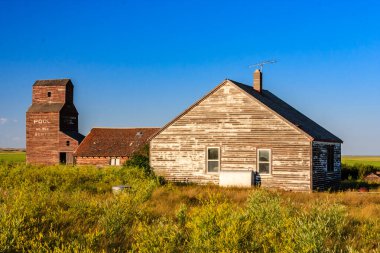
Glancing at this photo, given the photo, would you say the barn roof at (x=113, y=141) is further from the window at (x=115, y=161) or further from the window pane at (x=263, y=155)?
the window pane at (x=263, y=155)

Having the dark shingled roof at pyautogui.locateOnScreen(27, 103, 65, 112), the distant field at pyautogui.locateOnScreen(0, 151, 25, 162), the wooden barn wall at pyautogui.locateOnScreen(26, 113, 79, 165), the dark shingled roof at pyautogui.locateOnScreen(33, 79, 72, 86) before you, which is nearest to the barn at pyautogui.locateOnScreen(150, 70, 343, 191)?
the distant field at pyautogui.locateOnScreen(0, 151, 25, 162)

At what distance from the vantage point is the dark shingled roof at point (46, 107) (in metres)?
60.2

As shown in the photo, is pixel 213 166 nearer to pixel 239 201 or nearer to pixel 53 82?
pixel 239 201

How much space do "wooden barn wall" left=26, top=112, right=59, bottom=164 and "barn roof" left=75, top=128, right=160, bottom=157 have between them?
7.28m

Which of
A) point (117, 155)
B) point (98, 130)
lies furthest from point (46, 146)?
point (117, 155)

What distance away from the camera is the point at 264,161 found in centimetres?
2706

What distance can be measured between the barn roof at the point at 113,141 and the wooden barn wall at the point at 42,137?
7279 millimetres

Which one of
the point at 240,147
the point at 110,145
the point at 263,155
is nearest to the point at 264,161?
the point at 263,155

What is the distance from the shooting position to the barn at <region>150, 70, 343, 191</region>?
26.4 metres

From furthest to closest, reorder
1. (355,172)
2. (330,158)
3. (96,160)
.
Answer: (96,160)
(355,172)
(330,158)

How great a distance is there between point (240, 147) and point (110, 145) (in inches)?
1081

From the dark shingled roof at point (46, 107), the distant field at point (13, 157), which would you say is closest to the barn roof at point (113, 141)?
the dark shingled roof at point (46, 107)

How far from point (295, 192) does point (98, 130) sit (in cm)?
3352

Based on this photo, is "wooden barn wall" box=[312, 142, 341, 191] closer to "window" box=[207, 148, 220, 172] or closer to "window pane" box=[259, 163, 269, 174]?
A: "window pane" box=[259, 163, 269, 174]
